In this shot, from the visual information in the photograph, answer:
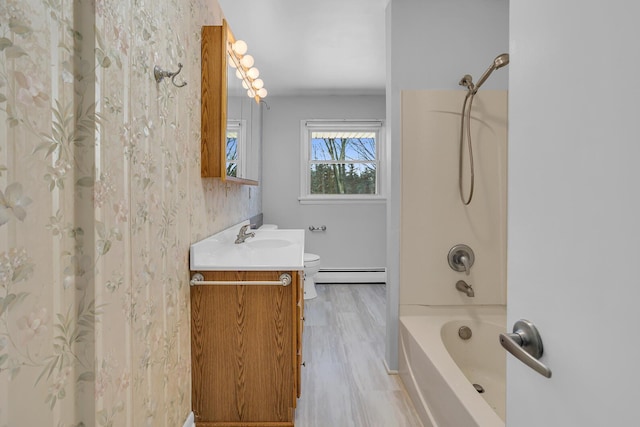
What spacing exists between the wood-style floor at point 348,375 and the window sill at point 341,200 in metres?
1.41

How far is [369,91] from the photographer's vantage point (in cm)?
438

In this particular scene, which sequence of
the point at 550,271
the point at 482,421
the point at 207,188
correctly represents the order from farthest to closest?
the point at 207,188
the point at 482,421
the point at 550,271

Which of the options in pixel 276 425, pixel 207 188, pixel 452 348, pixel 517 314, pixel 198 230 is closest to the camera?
pixel 517 314

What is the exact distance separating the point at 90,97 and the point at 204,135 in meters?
1.01

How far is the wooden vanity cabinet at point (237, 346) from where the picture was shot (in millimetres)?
1659

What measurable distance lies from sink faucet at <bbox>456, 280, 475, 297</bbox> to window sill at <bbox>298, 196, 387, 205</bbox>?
2.41m

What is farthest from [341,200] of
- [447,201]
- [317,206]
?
[447,201]

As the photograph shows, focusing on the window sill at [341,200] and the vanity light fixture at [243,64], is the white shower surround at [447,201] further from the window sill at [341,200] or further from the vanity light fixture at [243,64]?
the window sill at [341,200]

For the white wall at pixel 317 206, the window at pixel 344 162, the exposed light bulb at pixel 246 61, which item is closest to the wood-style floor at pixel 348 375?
the white wall at pixel 317 206

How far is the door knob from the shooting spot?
617 mm

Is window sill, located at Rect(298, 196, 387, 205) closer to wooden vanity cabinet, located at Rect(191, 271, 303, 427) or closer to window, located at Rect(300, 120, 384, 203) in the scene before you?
window, located at Rect(300, 120, 384, 203)

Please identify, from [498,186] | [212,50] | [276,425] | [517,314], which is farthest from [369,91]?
[517,314]

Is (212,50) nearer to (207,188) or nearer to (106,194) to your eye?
(207,188)

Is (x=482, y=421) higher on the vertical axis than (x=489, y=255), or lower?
lower
